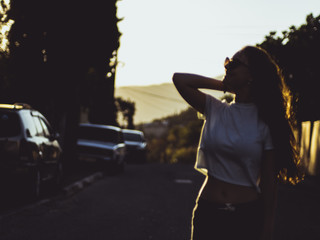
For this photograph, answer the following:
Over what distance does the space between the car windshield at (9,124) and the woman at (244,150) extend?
6.48 metres

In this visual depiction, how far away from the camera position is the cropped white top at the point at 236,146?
3000 millimetres

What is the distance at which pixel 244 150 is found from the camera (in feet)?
9.84

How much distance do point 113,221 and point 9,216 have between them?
1503mm

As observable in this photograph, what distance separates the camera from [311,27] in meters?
18.2

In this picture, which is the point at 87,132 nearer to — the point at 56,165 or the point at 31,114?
the point at 56,165

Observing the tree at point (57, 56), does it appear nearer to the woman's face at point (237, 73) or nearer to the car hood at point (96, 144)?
the car hood at point (96, 144)

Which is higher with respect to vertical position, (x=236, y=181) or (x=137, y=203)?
(x=236, y=181)

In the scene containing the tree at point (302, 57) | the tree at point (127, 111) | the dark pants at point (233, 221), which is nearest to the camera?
the dark pants at point (233, 221)

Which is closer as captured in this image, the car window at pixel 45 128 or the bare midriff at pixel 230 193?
the bare midriff at pixel 230 193

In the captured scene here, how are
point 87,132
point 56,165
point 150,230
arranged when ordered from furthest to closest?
point 87,132
point 56,165
point 150,230

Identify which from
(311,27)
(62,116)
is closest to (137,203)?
(62,116)

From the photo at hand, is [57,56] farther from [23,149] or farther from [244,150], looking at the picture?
[244,150]

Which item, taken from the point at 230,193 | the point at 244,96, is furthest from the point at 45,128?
the point at 230,193

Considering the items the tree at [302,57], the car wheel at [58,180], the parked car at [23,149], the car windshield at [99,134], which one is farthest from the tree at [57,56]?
the tree at [302,57]
